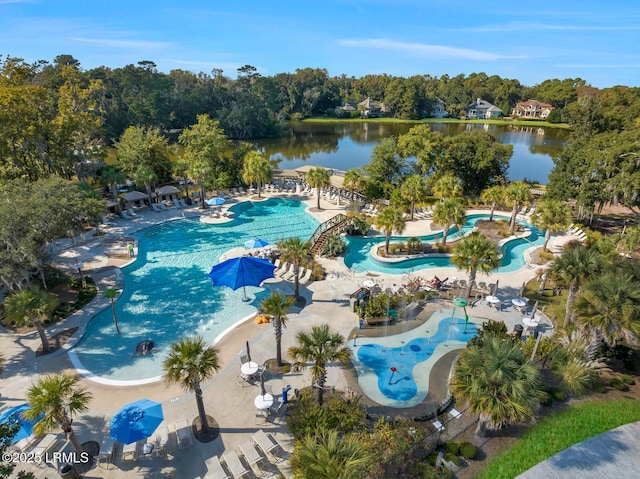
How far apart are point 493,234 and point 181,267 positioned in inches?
1069

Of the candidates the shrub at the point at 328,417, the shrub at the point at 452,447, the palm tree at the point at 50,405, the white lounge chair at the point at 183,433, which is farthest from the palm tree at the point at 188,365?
the shrub at the point at 452,447

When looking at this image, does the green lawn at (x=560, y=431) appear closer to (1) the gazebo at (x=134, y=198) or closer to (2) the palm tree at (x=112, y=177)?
(1) the gazebo at (x=134, y=198)

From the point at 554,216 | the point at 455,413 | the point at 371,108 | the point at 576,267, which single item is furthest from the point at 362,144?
the point at 455,413

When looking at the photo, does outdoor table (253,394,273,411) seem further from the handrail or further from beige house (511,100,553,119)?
beige house (511,100,553,119)

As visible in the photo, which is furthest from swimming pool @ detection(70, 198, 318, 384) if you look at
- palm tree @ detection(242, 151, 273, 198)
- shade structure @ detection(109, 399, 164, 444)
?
palm tree @ detection(242, 151, 273, 198)

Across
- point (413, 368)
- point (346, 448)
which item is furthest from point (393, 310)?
point (346, 448)

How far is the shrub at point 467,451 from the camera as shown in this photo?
1287 cm

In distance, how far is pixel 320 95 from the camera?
135 m

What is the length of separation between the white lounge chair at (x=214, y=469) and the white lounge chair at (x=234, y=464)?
0.23 metres

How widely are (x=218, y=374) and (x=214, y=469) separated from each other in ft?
16.7

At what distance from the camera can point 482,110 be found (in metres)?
136

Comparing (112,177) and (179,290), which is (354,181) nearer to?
(179,290)

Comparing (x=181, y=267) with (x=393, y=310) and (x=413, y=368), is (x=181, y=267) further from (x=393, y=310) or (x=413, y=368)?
(x=413, y=368)

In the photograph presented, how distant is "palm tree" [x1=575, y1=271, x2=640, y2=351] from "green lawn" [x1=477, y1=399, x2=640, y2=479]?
283cm
